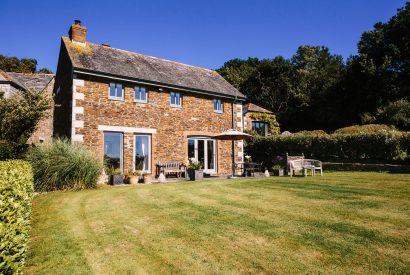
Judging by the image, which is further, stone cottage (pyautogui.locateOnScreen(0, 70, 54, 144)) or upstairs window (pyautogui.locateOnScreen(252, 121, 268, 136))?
upstairs window (pyautogui.locateOnScreen(252, 121, 268, 136))

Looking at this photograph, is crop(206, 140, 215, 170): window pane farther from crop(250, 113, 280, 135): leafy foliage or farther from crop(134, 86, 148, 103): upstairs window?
crop(250, 113, 280, 135): leafy foliage

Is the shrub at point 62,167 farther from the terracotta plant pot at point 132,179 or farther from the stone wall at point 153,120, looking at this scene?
the stone wall at point 153,120

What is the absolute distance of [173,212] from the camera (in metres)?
6.94

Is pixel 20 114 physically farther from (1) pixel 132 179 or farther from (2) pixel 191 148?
(2) pixel 191 148

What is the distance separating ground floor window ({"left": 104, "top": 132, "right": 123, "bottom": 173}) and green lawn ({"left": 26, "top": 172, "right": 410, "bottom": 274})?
264 inches

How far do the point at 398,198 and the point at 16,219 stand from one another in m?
8.45

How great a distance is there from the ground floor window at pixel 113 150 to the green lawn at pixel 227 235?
671 cm

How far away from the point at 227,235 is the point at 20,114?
39.6 ft

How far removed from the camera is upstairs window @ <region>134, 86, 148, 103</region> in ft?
53.5

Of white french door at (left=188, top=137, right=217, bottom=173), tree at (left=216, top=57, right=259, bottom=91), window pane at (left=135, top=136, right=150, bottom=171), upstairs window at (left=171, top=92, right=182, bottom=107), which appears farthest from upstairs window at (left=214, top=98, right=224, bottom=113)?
tree at (left=216, top=57, right=259, bottom=91)

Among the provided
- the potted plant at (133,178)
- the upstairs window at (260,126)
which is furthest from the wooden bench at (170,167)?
the upstairs window at (260,126)

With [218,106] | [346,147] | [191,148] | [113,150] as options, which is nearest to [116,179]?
[113,150]

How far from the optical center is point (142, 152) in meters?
16.2

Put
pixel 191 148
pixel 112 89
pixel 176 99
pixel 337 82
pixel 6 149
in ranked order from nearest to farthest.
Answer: pixel 6 149 < pixel 112 89 < pixel 176 99 < pixel 191 148 < pixel 337 82
